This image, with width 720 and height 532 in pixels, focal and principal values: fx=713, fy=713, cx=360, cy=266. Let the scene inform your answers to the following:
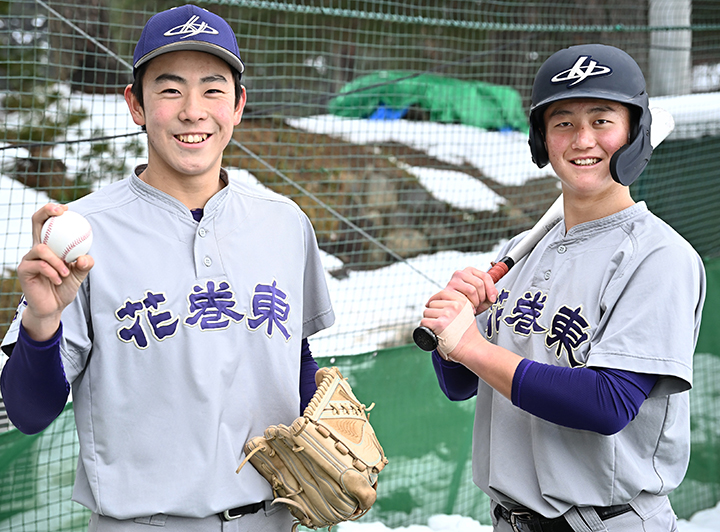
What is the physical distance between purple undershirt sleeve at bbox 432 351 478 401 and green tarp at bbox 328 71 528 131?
18.7 ft

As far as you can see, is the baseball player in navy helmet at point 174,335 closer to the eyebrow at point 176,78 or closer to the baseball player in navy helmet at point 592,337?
the eyebrow at point 176,78

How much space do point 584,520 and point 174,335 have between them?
0.96 m

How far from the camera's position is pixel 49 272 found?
1192 mm

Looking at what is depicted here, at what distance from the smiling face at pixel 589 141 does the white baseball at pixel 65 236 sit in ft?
3.34

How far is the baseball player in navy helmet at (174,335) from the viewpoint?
1.39 metres

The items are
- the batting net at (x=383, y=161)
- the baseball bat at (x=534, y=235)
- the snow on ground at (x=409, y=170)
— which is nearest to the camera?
the baseball bat at (x=534, y=235)

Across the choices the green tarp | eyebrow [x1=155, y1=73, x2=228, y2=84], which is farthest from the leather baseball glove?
the green tarp

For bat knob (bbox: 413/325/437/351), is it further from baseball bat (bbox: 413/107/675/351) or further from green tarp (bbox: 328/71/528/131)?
green tarp (bbox: 328/71/528/131)

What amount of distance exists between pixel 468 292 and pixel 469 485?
204 cm

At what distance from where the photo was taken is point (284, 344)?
1.56 m

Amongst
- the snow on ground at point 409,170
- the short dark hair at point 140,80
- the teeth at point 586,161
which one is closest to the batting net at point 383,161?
the snow on ground at point 409,170

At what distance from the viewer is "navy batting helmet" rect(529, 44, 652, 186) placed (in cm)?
154

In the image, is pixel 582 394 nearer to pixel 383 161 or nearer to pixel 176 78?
pixel 176 78

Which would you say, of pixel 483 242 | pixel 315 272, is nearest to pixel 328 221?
pixel 483 242
